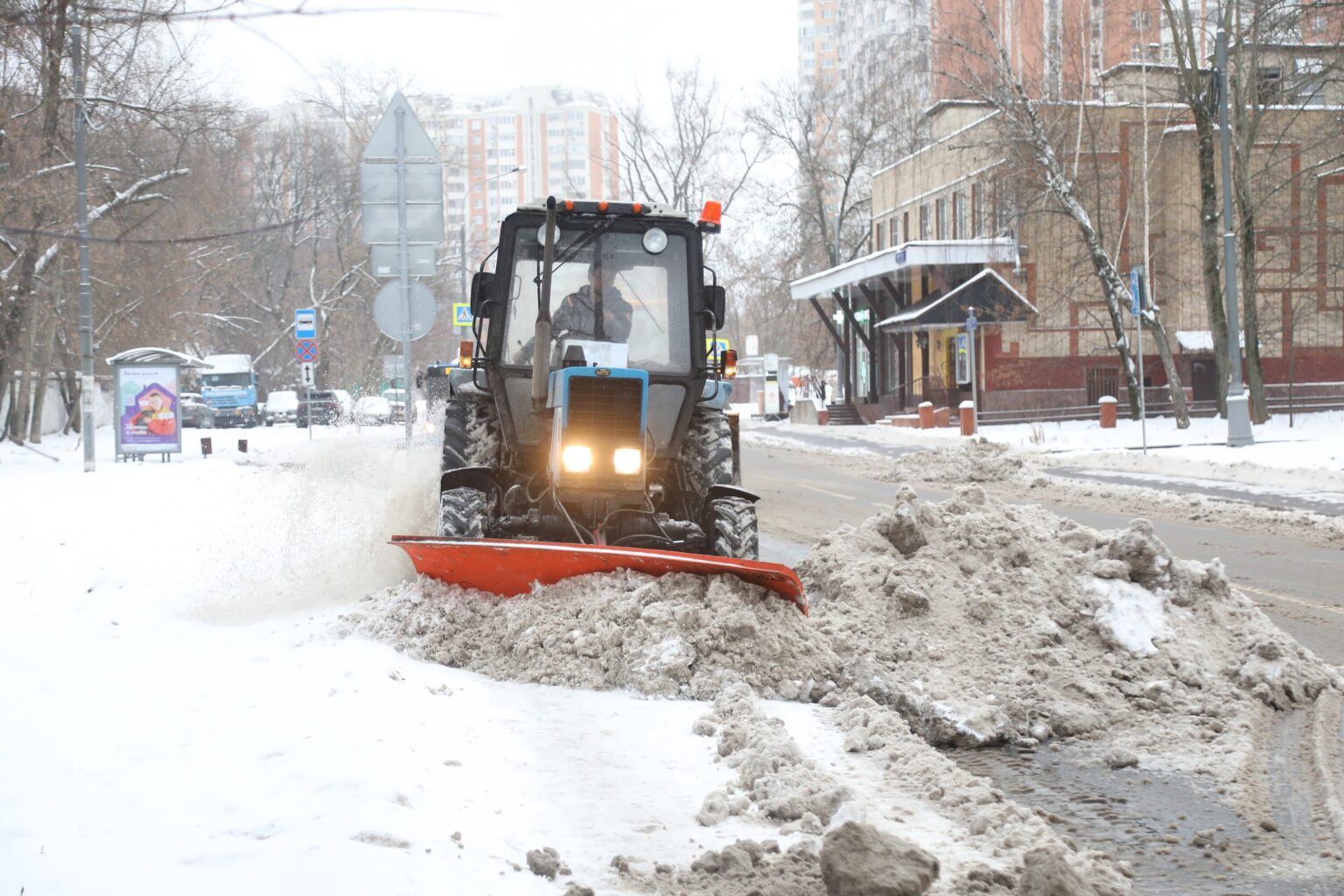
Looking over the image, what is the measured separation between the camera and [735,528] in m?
8.09

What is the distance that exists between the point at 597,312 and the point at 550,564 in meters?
2.40

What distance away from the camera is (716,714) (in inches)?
226

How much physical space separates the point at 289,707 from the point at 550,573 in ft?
5.53

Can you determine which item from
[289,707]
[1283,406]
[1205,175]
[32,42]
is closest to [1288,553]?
[289,707]

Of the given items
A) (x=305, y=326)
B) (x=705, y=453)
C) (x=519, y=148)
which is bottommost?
(x=705, y=453)

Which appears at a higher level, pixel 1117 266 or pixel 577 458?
pixel 1117 266

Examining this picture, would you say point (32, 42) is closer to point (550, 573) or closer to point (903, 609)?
point (550, 573)

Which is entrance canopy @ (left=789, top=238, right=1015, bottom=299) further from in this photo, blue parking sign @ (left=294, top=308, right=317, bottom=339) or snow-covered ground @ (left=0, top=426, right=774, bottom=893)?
snow-covered ground @ (left=0, top=426, right=774, bottom=893)

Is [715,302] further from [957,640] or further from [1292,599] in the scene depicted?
[1292,599]

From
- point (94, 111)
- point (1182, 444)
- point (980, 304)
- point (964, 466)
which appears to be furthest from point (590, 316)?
point (980, 304)

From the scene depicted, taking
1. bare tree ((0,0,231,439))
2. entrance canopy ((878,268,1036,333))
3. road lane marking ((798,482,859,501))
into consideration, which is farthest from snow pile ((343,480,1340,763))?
entrance canopy ((878,268,1036,333))

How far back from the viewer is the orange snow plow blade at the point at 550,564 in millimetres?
6582

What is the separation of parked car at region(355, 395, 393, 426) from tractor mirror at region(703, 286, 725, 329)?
691 inches

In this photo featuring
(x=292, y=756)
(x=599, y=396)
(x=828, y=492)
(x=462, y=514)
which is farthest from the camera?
(x=828, y=492)
